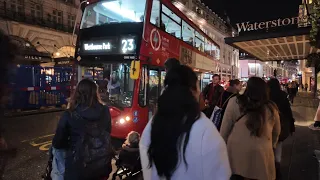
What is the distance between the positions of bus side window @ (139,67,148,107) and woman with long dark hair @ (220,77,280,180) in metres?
3.57

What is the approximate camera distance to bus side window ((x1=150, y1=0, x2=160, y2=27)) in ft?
23.1

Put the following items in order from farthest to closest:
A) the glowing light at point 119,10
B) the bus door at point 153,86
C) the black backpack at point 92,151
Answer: the glowing light at point 119,10
the bus door at point 153,86
the black backpack at point 92,151

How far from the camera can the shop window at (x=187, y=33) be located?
374 inches

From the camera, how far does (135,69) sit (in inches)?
240

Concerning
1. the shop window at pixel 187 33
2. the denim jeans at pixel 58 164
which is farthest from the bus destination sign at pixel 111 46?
the denim jeans at pixel 58 164

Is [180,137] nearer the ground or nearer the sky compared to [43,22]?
nearer the ground

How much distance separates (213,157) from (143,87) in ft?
16.3

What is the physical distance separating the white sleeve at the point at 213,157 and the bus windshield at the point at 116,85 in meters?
4.81

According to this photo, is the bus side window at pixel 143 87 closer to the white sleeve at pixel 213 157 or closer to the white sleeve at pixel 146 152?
the white sleeve at pixel 146 152

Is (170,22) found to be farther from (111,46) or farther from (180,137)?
(180,137)

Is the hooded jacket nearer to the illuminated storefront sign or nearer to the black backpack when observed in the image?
the black backpack

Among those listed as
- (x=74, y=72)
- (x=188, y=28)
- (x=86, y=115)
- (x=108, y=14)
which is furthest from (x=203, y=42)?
(x=86, y=115)

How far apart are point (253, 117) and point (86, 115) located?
190 cm

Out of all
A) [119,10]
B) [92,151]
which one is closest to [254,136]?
[92,151]
